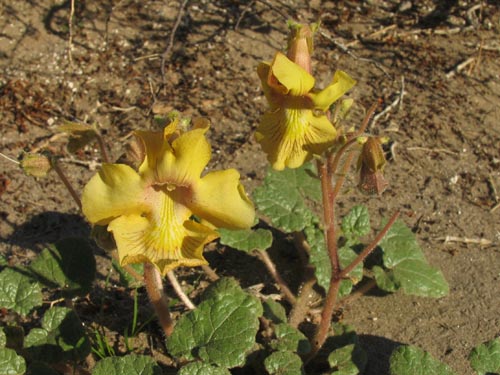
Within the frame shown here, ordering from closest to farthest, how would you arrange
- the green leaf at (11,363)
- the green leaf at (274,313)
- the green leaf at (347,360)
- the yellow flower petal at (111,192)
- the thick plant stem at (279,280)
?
the yellow flower petal at (111,192) < the green leaf at (11,363) < the green leaf at (347,360) < the green leaf at (274,313) < the thick plant stem at (279,280)

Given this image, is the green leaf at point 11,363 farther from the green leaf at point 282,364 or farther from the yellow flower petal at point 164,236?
the green leaf at point 282,364

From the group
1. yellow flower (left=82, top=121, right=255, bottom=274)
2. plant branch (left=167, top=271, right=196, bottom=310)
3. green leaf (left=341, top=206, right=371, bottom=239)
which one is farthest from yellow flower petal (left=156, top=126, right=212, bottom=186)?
green leaf (left=341, top=206, right=371, bottom=239)

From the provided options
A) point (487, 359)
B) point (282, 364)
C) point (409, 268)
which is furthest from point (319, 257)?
point (487, 359)

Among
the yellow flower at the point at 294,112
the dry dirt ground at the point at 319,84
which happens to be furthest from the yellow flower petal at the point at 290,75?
the dry dirt ground at the point at 319,84

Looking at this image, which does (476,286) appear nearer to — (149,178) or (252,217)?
(252,217)

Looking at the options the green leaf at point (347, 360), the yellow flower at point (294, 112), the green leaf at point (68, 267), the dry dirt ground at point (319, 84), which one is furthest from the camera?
the dry dirt ground at point (319, 84)

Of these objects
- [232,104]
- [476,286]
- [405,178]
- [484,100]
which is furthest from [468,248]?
[232,104]
